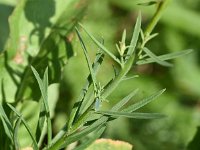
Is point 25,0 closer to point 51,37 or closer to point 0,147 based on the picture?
point 51,37

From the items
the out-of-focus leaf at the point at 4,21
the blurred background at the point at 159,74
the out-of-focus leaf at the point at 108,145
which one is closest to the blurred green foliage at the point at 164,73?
the blurred background at the point at 159,74

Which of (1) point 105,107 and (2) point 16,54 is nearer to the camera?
(2) point 16,54

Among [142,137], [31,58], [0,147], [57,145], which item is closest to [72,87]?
[142,137]

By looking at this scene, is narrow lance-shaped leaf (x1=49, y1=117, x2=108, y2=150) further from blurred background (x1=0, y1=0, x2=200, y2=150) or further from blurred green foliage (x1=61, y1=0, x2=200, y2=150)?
blurred green foliage (x1=61, y1=0, x2=200, y2=150)

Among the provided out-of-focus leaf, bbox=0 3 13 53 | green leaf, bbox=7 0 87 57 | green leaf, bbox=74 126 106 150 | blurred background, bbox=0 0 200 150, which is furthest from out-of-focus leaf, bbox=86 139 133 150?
blurred background, bbox=0 0 200 150

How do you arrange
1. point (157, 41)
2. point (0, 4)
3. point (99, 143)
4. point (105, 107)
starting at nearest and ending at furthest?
1. point (99, 143)
2. point (0, 4)
3. point (105, 107)
4. point (157, 41)

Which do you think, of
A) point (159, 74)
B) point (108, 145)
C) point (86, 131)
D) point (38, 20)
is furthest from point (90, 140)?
point (159, 74)
